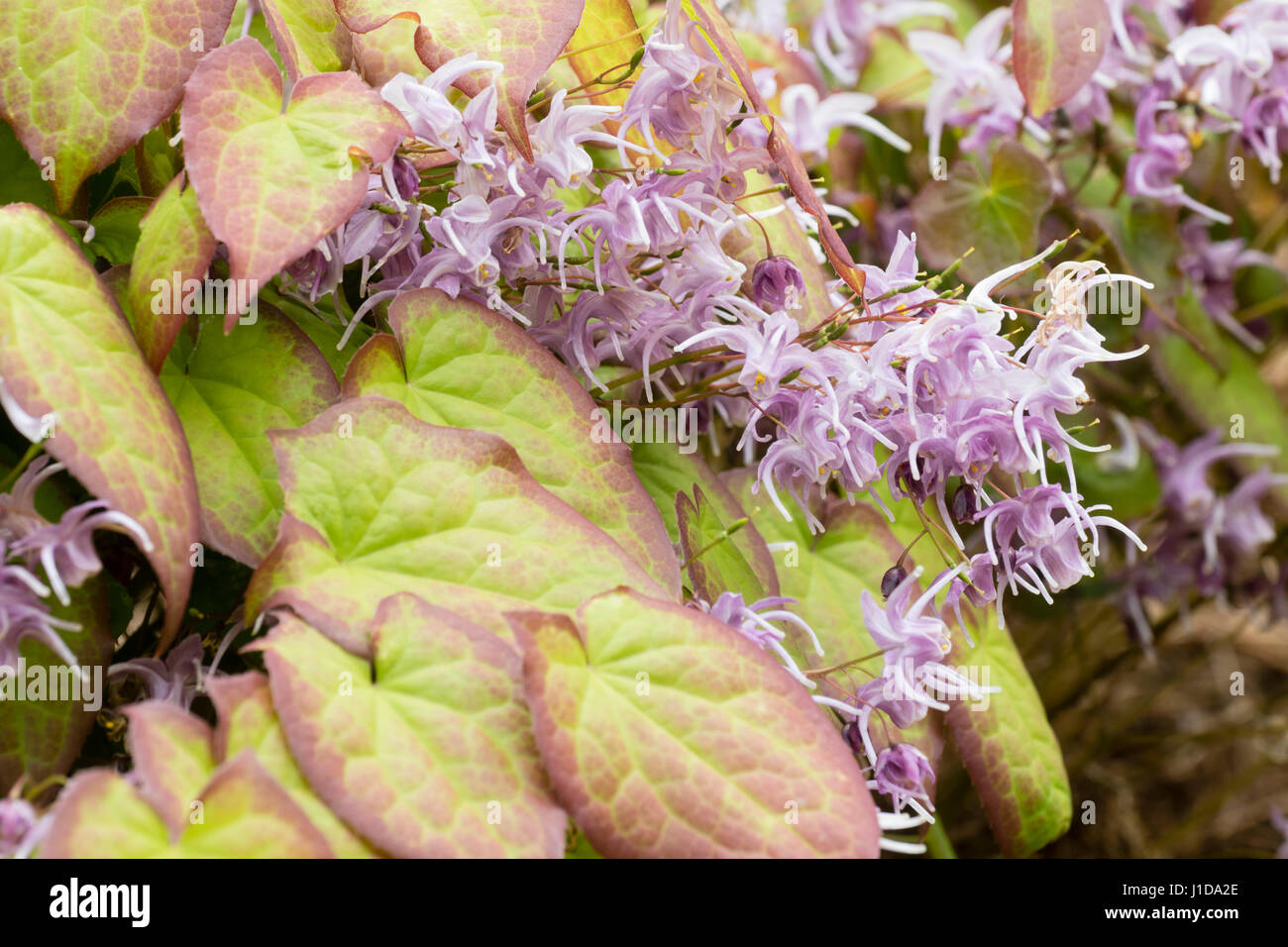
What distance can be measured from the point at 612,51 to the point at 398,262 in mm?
195

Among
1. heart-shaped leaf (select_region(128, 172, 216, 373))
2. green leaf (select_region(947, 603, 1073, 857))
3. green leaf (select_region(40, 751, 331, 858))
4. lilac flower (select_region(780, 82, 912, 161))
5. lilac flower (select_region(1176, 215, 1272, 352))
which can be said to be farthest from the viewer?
lilac flower (select_region(1176, 215, 1272, 352))

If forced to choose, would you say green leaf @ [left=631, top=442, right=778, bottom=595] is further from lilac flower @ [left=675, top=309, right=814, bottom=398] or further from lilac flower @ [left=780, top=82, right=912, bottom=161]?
lilac flower @ [left=780, top=82, right=912, bottom=161]

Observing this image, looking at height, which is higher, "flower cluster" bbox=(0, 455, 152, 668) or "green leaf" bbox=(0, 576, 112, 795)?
"flower cluster" bbox=(0, 455, 152, 668)

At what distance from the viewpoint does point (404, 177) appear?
1.91ft

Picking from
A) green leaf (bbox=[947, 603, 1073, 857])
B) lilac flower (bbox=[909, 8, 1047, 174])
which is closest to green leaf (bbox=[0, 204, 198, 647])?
green leaf (bbox=[947, 603, 1073, 857])

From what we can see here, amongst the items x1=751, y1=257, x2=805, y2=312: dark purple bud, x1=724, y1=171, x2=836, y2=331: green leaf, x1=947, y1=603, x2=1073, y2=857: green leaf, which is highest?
x1=751, y1=257, x2=805, y2=312: dark purple bud

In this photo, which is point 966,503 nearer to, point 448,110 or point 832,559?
point 832,559

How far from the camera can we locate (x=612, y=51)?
0.71m

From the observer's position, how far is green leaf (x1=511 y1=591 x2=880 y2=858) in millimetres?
471

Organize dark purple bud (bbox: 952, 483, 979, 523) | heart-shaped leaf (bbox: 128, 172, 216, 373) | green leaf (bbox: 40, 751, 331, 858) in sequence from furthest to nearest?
1. dark purple bud (bbox: 952, 483, 979, 523)
2. heart-shaped leaf (bbox: 128, 172, 216, 373)
3. green leaf (bbox: 40, 751, 331, 858)

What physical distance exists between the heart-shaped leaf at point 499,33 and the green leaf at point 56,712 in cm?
30

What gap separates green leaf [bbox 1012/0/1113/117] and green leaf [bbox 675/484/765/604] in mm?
379

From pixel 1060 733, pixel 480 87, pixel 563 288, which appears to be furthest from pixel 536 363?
pixel 1060 733
